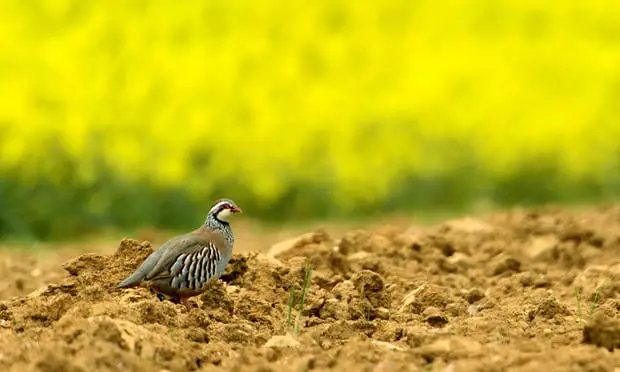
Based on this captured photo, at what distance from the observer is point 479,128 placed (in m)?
13.7

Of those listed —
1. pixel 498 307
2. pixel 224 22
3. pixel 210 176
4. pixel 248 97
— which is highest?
pixel 224 22

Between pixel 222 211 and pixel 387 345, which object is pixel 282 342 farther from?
pixel 222 211

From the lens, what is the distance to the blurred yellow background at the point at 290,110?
1123 centimetres

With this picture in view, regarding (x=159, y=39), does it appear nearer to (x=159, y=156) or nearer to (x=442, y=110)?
(x=159, y=156)

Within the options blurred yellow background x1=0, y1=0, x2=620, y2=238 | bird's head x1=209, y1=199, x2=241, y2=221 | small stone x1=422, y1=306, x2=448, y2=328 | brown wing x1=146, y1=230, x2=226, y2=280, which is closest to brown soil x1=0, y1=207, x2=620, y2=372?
small stone x1=422, y1=306, x2=448, y2=328

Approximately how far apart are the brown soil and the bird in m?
0.08

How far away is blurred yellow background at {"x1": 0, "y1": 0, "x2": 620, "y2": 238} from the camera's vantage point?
36.9 ft

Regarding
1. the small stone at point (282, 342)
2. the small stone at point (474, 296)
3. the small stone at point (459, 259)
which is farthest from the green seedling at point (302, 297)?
the small stone at point (459, 259)

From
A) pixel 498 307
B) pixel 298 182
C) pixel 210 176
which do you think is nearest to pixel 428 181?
pixel 298 182

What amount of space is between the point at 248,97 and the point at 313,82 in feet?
3.20

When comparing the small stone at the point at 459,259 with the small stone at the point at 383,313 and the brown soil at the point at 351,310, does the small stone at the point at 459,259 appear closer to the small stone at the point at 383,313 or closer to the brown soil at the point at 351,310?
the brown soil at the point at 351,310

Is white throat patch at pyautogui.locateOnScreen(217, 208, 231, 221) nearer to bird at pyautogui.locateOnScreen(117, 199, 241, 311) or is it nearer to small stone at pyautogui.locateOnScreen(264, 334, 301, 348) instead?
bird at pyautogui.locateOnScreen(117, 199, 241, 311)

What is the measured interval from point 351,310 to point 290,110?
7212mm

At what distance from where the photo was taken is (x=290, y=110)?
43.3 feet
